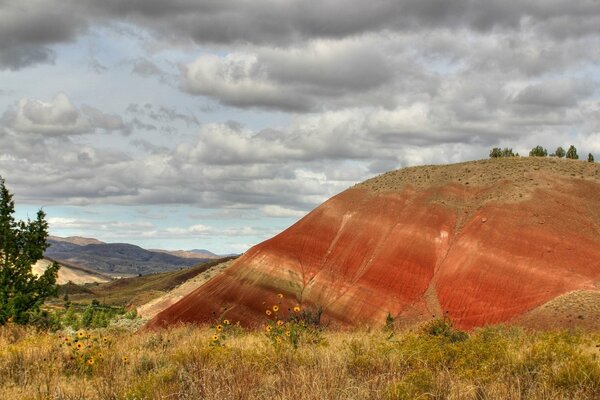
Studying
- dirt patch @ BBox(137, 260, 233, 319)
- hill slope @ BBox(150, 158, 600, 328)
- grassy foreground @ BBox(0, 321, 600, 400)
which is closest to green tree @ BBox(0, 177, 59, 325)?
grassy foreground @ BBox(0, 321, 600, 400)

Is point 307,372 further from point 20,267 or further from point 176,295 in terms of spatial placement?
point 176,295

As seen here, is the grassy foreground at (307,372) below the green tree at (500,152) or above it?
below

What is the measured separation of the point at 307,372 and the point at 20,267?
22.6 meters

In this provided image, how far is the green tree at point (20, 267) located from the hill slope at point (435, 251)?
26105mm

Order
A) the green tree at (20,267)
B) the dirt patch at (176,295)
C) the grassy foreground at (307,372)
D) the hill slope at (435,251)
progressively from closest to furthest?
1. the grassy foreground at (307,372)
2. the green tree at (20,267)
3. the hill slope at (435,251)
4. the dirt patch at (176,295)

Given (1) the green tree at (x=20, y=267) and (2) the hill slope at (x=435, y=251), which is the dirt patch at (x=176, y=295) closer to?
(2) the hill slope at (x=435, y=251)

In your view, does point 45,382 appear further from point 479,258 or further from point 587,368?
point 479,258

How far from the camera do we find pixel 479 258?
48.9 m

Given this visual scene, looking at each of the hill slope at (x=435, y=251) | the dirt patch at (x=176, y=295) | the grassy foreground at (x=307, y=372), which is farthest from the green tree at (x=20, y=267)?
the dirt patch at (x=176, y=295)

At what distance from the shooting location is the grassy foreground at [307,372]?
9.56m

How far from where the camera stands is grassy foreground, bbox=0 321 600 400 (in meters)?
9.56

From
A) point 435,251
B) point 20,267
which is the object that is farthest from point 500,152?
point 20,267

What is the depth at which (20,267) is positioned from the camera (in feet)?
91.3

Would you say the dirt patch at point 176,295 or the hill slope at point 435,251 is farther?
the dirt patch at point 176,295
